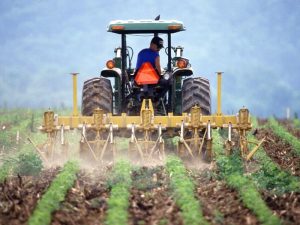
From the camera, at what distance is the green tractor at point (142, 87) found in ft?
48.6

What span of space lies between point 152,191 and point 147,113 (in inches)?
110

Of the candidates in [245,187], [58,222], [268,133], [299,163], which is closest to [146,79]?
[299,163]

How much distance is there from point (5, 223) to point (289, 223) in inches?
129

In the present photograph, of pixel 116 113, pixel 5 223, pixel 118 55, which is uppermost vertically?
pixel 118 55

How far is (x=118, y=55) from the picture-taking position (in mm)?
15961

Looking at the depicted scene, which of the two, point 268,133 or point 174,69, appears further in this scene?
point 268,133

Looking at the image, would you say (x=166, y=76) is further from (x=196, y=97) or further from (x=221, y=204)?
(x=221, y=204)

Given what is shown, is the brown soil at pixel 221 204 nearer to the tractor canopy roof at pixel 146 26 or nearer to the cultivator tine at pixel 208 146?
the cultivator tine at pixel 208 146

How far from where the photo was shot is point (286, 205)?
10.3 metres

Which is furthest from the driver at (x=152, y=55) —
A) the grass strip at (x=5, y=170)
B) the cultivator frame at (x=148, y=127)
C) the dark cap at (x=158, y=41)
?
the grass strip at (x=5, y=170)

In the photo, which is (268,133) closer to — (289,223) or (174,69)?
(174,69)

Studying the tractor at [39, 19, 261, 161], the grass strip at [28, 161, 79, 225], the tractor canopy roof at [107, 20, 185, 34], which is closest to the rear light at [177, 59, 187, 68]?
the tractor at [39, 19, 261, 161]

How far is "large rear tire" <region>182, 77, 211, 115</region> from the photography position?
Result: 15023 mm

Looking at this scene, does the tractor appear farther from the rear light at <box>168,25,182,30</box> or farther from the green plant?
the green plant
